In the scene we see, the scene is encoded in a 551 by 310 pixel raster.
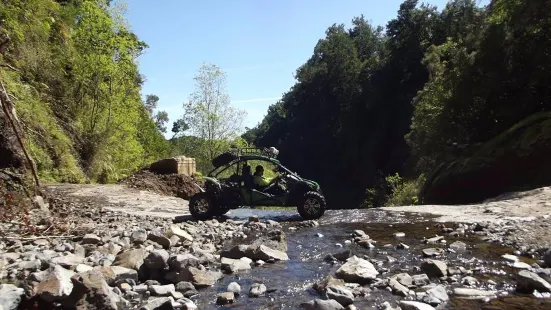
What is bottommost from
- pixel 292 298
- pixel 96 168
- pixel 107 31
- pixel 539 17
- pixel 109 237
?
Answer: pixel 292 298

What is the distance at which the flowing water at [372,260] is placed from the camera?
484 cm

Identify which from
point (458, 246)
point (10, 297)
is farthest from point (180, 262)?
point (458, 246)

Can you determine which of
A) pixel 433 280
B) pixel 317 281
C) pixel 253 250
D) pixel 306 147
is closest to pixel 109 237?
pixel 253 250

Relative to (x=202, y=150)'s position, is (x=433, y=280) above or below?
below

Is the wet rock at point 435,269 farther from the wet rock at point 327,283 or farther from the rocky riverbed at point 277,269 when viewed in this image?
the wet rock at point 327,283

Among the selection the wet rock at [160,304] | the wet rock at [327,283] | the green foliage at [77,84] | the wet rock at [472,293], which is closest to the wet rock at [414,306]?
the wet rock at [472,293]

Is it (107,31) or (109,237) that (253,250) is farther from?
(107,31)

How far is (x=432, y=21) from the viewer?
47.8m

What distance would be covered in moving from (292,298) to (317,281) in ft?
2.32

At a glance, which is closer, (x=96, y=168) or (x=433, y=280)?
(x=433, y=280)

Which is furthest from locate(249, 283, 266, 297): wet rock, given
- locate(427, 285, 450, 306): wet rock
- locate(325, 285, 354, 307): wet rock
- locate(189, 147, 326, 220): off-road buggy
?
locate(189, 147, 326, 220): off-road buggy

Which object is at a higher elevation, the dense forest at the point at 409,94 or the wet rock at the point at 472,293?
the dense forest at the point at 409,94

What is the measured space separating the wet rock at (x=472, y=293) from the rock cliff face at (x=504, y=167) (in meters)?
9.74

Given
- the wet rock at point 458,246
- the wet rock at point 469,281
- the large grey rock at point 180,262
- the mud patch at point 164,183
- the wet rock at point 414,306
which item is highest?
the mud patch at point 164,183
